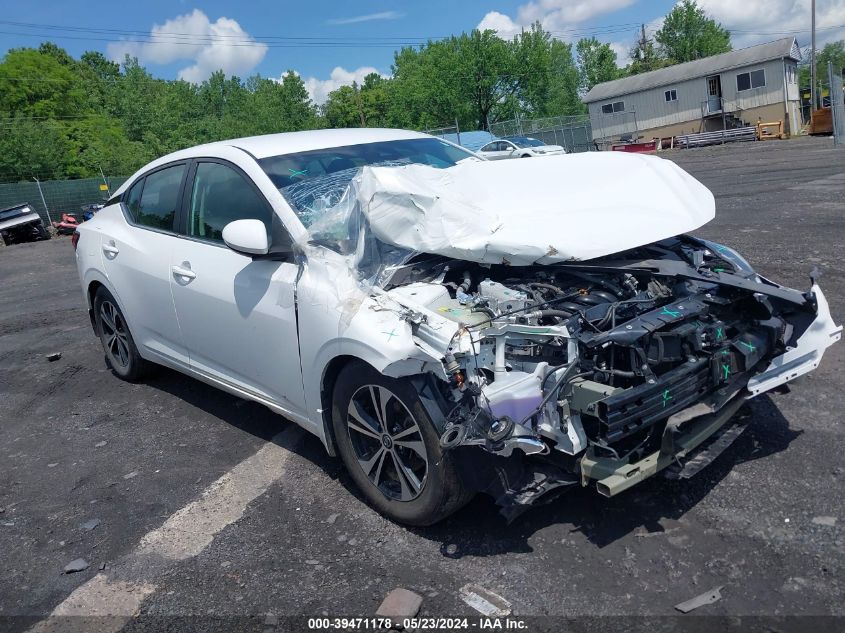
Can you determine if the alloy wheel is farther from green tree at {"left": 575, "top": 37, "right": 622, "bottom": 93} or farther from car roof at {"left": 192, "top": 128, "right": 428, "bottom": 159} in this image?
green tree at {"left": 575, "top": 37, "right": 622, "bottom": 93}

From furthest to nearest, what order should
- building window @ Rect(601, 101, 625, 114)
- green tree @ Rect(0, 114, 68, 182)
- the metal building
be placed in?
building window @ Rect(601, 101, 625, 114) → the metal building → green tree @ Rect(0, 114, 68, 182)

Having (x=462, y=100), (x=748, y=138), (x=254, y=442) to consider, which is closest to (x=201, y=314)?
(x=254, y=442)

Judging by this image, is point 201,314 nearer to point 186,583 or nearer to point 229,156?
point 229,156

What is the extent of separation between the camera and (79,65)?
274 feet

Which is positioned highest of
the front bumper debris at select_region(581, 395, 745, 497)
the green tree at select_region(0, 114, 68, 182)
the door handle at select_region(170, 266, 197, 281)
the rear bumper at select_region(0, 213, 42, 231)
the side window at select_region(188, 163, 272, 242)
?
the green tree at select_region(0, 114, 68, 182)

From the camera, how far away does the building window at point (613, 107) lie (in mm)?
49156

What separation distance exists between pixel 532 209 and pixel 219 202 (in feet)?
6.61

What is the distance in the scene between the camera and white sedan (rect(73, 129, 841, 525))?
9.13 feet

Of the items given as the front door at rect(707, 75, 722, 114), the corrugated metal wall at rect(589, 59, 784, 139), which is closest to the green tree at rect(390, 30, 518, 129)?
the corrugated metal wall at rect(589, 59, 784, 139)

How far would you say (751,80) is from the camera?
42719mm

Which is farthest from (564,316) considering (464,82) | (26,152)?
(464,82)

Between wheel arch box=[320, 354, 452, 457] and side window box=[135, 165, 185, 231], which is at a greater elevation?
side window box=[135, 165, 185, 231]

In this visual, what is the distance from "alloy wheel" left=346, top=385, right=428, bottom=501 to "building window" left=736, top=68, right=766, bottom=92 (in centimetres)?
4689

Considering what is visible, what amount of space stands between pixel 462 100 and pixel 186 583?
59624mm
